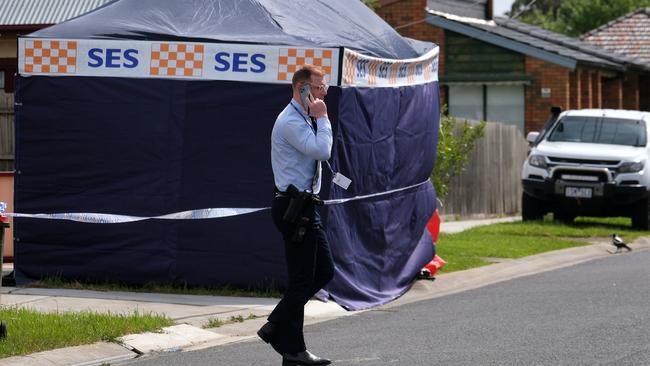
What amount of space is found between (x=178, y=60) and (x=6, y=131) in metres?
3.57

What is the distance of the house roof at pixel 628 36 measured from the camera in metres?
41.5

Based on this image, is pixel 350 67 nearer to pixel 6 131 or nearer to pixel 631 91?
pixel 6 131

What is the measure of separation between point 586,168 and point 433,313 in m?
10.0

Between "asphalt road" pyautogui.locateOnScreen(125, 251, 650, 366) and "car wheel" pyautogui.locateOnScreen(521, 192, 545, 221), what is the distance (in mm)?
8275

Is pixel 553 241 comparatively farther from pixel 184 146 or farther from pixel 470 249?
pixel 184 146

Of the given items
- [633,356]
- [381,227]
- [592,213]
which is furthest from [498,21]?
[633,356]

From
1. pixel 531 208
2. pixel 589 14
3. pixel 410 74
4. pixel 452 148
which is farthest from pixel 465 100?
pixel 589 14

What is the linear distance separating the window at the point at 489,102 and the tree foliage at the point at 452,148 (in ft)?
25.8

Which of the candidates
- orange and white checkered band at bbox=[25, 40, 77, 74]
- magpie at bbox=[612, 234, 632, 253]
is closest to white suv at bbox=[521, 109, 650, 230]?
magpie at bbox=[612, 234, 632, 253]

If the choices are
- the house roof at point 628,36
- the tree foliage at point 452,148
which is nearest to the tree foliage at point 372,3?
the tree foliage at point 452,148

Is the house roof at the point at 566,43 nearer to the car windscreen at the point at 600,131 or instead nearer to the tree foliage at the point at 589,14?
the car windscreen at the point at 600,131

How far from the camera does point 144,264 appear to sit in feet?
42.0

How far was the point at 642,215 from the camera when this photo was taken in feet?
71.8

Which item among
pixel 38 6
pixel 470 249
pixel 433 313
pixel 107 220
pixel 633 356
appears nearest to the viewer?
pixel 633 356
